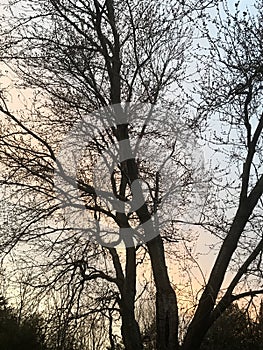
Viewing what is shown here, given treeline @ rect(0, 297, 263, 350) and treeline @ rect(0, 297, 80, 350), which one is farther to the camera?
treeline @ rect(0, 297, 263, 350)

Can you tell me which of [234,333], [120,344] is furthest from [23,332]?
[234,333]

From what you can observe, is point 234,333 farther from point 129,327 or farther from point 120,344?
point 129,327

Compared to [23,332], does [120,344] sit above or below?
below

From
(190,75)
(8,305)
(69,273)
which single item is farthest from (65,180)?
(8,305)

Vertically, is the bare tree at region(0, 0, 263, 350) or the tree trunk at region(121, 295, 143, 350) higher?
the bare tree at region(0, 0, 263, 350)

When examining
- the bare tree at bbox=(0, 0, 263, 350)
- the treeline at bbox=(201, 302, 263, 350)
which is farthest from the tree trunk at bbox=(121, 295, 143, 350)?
the treeline at bbox=(201, 302, 263, 350)

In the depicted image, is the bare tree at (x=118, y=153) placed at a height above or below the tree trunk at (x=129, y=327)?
above

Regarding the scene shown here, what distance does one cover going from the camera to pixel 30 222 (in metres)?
6.18

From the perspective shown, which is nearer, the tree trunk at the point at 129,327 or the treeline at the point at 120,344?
the tree trunk at the point at 129,327

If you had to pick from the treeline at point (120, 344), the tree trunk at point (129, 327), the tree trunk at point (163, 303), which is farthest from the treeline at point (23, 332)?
the tree trunk at point (163, 303)

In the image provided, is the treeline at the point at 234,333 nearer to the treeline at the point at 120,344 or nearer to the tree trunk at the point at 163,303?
the treeline at the point at 120,344

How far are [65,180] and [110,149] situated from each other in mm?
629

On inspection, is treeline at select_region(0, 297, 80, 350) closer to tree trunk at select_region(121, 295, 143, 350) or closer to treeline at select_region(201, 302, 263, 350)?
tree trunk at select_region(121, 295, 143, 350)

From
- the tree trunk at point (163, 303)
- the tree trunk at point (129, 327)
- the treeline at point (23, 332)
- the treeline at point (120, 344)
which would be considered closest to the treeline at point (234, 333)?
the treeline at point (120, 344)
